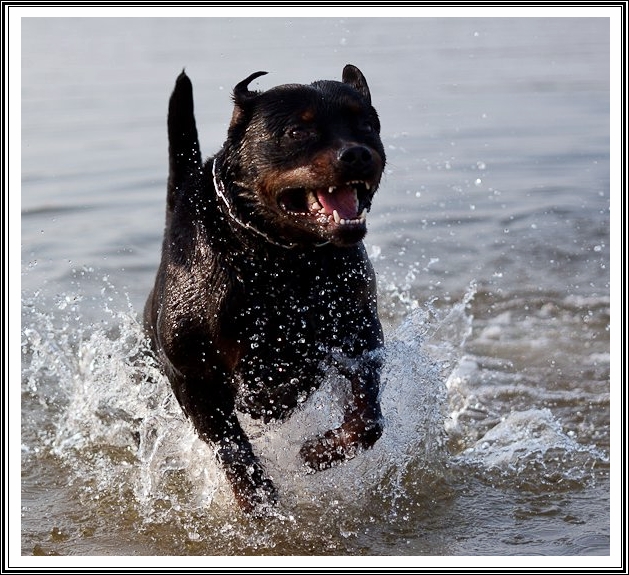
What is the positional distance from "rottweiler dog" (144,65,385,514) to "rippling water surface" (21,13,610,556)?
0.71ft

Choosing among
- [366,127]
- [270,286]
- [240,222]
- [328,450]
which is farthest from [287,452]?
[366,127]

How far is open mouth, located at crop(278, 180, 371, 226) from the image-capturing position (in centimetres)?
397

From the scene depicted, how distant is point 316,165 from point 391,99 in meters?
9.39

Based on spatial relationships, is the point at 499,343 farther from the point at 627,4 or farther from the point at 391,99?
the point at 391,99

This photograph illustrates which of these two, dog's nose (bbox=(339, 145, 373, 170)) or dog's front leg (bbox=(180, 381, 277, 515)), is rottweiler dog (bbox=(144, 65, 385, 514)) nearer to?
dog's front leg (bbox=(180, 381, 277, 515))

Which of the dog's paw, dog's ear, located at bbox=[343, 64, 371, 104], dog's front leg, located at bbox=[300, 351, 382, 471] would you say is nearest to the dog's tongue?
dog's ear, located at bbox=[343, 64, 371, 104]

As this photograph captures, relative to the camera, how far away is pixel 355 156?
3.82 m

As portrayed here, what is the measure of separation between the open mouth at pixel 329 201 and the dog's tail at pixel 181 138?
0.96m

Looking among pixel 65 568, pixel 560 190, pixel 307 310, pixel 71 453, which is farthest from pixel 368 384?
pixel 560 190

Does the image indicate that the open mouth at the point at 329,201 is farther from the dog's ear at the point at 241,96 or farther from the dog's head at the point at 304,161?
the dog's ear at the point at 241,96

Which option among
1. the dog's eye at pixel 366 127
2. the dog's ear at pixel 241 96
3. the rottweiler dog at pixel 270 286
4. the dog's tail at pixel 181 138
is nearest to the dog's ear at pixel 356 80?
the rottweiler dog at pixel 270 286

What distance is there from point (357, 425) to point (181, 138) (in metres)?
1.71

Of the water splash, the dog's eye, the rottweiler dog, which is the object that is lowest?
the water splash

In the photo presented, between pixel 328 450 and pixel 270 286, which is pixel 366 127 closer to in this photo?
pixel 270 286
